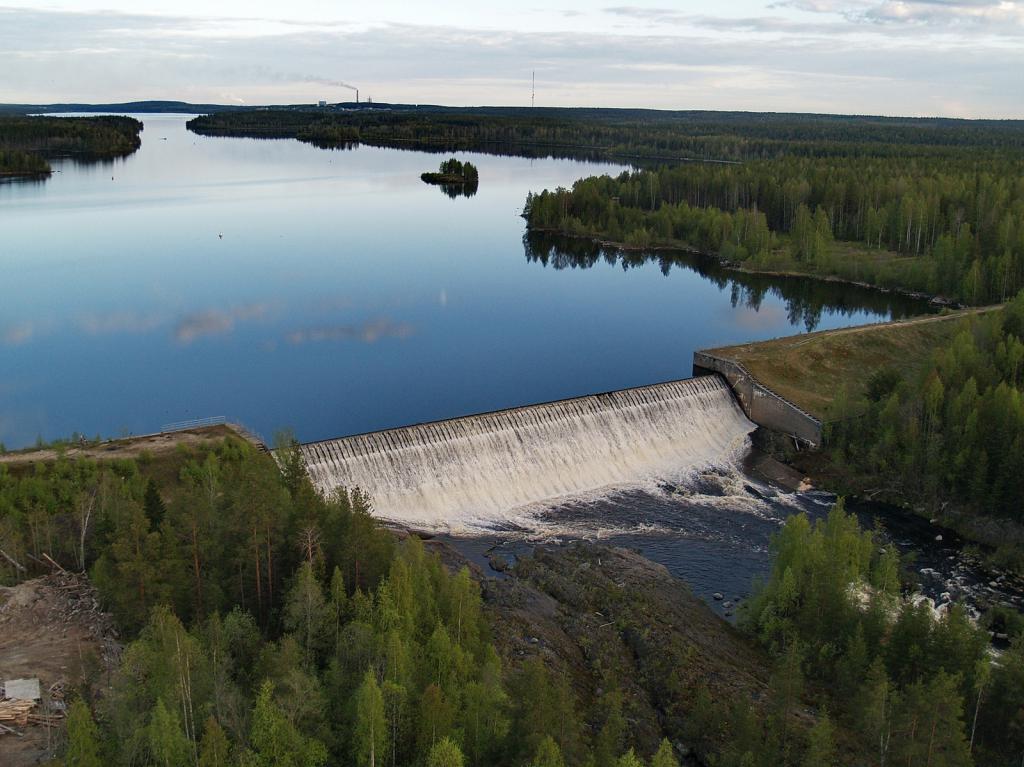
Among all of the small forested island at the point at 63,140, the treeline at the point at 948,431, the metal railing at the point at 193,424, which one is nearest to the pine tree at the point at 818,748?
the treeline at the point at 948,431

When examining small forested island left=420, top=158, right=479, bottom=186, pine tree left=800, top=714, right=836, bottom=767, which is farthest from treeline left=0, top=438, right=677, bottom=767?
small forested island left=420, top=158, right=479, bottom=186

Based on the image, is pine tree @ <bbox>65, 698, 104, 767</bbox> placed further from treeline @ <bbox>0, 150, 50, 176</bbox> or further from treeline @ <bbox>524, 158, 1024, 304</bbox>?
treeline @ <bbox>0, 150, 50, 176</bbox>

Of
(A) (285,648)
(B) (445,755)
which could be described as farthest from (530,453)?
(B) (445,755)

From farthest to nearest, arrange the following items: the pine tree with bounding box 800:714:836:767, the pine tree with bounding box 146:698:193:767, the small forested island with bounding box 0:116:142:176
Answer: the small forested island with bounding box 0:116:142:176 < the pine tree with bounding box 800:714:836:767 < the pine tree with bounding box 146:698:193:767

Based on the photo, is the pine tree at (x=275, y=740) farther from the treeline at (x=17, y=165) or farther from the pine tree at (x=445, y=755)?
the treeline at (x=17, y=165)

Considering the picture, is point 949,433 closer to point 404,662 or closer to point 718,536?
point 718,536

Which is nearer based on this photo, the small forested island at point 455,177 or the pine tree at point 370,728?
the pine tree at point 370,728

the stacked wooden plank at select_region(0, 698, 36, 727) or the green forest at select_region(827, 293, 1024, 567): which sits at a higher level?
the stacked wooden plank at select_region(0, 698, 36, 727)
